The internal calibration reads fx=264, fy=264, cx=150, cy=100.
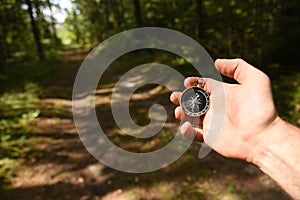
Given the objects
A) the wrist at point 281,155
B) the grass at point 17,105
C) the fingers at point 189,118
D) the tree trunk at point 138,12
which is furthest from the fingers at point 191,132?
the tree trunk at point 138,12

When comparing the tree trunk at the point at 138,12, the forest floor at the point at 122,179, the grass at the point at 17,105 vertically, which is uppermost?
the tree trunk at the point at 138,12

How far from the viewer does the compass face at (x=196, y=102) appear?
12.6ft

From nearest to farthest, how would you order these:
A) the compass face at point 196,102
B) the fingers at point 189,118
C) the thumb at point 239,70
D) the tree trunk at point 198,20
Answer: the thumb at point 239,70 < the compass face at point 196,102 < the fingers at point 189,118 < the tree trunk at point 198,20

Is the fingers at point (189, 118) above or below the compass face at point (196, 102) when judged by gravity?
below

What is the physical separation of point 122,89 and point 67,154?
568 centimetres

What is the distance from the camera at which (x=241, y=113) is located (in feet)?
11.2

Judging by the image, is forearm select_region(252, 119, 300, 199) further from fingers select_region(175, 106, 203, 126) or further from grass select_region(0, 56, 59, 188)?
grass select_region(0, 56, 59, 188)

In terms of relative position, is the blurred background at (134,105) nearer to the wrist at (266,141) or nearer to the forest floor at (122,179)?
the forest floor at (122,179)

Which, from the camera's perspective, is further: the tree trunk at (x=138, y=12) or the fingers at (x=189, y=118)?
the tree trunk at (x=138, y=12)

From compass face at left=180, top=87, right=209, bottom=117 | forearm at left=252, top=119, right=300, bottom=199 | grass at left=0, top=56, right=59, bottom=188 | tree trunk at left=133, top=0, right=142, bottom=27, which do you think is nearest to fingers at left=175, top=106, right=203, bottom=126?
compass face at left=180, top=87, right=209, bottom=117

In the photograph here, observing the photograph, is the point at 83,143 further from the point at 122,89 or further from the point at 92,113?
the point at 122,89

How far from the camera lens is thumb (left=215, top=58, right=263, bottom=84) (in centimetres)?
338

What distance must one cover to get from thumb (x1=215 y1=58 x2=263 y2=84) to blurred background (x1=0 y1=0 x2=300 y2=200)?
217 centimetres

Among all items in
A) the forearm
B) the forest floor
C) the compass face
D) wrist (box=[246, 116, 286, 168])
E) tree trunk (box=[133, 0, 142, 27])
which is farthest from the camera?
tree trunk (box=[133, 0, 142, 27])
